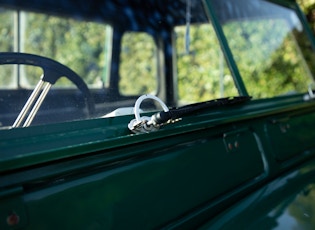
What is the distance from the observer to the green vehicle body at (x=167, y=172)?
3.53 ft

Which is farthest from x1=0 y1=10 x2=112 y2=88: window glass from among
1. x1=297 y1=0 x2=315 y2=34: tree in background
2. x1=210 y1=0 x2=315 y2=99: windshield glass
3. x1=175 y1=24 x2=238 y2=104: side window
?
x1=297 y1=0 x2=315 y2=34: tree in background

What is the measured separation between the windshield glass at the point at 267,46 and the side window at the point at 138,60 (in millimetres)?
719

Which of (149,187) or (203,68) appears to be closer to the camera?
(149,187)

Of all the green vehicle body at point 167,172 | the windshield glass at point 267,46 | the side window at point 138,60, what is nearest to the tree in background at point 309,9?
the windshield glass at point 267,46

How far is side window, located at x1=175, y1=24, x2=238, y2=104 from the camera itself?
80.7 inches

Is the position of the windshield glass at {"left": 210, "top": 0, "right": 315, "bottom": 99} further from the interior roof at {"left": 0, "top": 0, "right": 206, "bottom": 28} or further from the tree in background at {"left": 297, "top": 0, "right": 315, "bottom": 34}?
the tree in background at {"left": 297, "top": 0, "right": 315, "bottom": 34}

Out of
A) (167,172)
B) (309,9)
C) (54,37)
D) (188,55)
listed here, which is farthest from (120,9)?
(309,9)

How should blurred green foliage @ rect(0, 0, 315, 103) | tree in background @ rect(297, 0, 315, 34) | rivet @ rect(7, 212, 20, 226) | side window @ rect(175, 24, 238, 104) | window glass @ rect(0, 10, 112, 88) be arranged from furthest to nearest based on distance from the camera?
tree in background @ rect(297, 0, 315, 34), window glass @ rect(0, 10, 112, 88), blurred green foliage @ rect(0, 0, 315, 103), side window @ rect(175, 24, 238, 104), rivet @ rect(7, 212, 20, 226)

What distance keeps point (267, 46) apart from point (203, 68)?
494 mm

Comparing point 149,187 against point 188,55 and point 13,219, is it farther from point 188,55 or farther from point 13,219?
point 188,55

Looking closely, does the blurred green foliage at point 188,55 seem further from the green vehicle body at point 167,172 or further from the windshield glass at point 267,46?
the green vehicle body at point 167,172

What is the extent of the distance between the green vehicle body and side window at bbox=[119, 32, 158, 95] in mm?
940

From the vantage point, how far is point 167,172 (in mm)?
1402

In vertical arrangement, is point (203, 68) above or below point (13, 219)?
above
